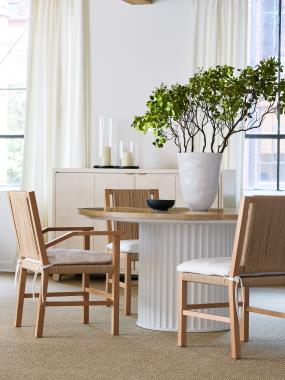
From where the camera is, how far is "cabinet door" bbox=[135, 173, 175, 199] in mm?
7551

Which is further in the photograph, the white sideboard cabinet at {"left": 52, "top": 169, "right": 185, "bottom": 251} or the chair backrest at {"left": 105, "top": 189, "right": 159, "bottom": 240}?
the white sideboard cabinet at {"left": 52, "top": 169, "right": 185, "bottom": 251}

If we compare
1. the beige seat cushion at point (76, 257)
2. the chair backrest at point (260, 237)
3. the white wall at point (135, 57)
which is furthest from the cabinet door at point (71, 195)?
the chair backrest at point (260, 237)

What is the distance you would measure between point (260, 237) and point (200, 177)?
1.03 m

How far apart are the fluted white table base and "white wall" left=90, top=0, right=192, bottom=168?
2.97 metres

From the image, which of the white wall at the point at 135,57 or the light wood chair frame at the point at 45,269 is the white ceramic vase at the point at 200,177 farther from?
the white wall at the point at 135,57

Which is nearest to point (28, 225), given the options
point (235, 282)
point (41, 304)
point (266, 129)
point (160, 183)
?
point (41, 304)

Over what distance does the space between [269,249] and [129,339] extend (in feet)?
3.56

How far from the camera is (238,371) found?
4.13m

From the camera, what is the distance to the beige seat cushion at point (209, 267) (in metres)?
4.42

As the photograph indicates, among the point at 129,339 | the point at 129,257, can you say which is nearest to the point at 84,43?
the point at 129,257

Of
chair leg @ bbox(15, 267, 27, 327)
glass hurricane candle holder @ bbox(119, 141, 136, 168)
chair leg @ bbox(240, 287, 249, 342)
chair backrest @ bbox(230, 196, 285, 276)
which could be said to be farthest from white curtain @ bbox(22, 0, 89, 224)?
chair backrest @ bbox(230, 196, 285, 276)

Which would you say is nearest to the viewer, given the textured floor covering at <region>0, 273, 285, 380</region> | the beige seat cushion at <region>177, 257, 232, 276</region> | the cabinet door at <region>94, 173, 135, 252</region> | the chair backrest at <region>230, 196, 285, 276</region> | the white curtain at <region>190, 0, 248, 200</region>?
the textured floor covering at <region>0, 273, 285, 380</region>

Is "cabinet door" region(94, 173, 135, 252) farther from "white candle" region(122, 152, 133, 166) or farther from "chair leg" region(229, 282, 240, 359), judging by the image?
"chair leg" region(229, 282, 240, 359)

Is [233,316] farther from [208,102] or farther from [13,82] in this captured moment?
[13,82]
